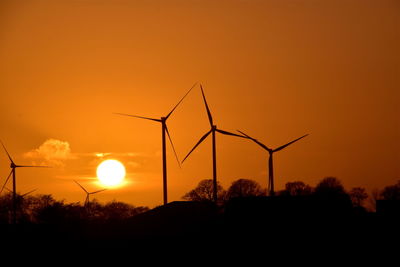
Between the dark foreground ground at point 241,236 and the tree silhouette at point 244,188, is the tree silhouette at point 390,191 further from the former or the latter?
the dark foreground ground at point 241,236

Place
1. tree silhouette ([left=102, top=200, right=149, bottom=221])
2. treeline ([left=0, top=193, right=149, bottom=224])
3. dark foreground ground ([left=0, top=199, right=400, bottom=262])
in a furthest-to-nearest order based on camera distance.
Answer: tree silhouette ([left=102, top=200, right=149, bottom=221]) < treeline ([left=0, top=193, right=149, bottom=224]) < dark foreground ground ([left=0, top=199, right=400, bottom=262])

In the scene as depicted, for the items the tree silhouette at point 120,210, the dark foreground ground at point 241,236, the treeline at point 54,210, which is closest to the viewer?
the dark foreground ground at point 241,236

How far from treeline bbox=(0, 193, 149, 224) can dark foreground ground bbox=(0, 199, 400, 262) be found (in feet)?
191

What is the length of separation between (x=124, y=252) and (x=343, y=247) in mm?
19884

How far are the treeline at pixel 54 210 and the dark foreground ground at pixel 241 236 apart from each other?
58.3 m

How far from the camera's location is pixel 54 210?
136 m

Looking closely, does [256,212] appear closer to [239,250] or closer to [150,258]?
[239,250]

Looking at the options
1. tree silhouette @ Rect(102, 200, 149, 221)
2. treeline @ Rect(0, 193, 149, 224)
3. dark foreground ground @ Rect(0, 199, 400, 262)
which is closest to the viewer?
A: dark foreground ground @ Rect(0, 199, 400, 262)

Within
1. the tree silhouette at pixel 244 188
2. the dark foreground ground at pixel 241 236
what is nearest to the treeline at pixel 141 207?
the tree silhouette at pixel 244 188

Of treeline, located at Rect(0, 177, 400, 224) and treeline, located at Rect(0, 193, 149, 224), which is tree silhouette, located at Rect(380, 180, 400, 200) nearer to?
treeline, located at Rect(0, 177, 400, 224)

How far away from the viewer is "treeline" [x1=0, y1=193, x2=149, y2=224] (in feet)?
448

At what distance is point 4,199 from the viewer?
173250 millimetres

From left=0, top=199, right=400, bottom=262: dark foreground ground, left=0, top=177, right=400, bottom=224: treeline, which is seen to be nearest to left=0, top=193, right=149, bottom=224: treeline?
left=0, top=177, right=400, bottom=224: treeline

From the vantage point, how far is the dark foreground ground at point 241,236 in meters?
57.9
